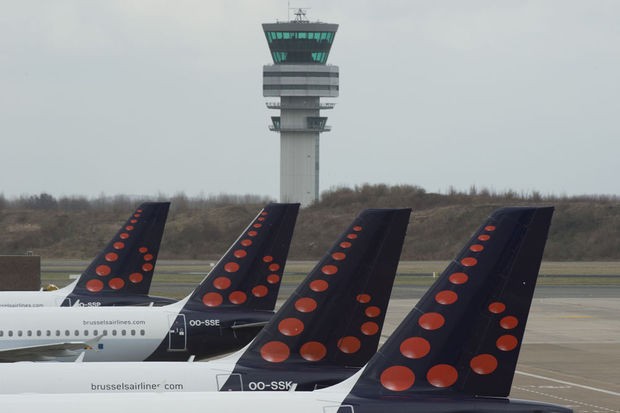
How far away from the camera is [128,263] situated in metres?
39.9

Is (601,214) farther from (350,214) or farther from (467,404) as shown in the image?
(467,404)

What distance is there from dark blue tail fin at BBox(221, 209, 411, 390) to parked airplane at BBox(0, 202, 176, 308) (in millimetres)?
16514

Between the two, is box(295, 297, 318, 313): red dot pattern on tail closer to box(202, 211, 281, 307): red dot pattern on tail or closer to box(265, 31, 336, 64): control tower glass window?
box(202, 211, 281, 307): red dot pattern on tail

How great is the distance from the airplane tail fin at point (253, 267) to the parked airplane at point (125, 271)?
630 centimetres

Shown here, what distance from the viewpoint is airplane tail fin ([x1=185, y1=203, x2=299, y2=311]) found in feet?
104

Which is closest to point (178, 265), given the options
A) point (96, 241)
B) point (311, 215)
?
point (96, 241)

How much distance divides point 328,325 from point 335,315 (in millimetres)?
Result: 222

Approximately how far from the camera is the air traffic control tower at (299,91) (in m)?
170

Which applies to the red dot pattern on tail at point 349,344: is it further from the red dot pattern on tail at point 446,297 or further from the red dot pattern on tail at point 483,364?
the red dot pattern on tail at point 483,364

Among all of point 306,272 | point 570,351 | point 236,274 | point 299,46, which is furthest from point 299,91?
point 236,274

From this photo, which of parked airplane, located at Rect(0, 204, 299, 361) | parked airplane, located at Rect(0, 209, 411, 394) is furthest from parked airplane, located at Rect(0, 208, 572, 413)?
parked airplane, located at Rect(0, 204, 299, 361)

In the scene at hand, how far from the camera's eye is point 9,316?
3083cm

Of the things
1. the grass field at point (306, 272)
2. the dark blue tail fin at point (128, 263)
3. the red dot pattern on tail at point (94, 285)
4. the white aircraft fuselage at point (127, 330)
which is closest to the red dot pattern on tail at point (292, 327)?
A: the white aircraft fuselage at point (127, 330)

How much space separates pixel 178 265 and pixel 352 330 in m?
101
